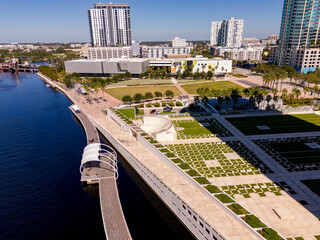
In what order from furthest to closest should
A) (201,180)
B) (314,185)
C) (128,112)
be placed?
(128,112), (314,185), (201,180)

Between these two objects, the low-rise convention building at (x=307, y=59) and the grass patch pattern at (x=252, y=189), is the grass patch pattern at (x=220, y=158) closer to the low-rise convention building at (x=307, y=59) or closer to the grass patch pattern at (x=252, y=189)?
the grass patch pattern at (x=252, y=189)

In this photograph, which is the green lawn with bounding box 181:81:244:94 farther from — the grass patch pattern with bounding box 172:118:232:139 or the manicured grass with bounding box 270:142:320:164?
the manicured grass with bounding box 270:142:320:164

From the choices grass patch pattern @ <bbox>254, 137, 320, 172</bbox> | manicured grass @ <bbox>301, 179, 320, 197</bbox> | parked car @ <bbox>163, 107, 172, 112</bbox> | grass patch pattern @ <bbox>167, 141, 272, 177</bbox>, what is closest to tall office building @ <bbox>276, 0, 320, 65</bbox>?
parked car @ <bbox>163, 107, 172, 112</bbox>

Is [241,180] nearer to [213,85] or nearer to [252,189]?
[252,189]

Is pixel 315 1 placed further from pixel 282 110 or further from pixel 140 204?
pixel 140 204

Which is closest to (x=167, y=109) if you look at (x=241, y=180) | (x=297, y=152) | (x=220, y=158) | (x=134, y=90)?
(x=220, y=158)

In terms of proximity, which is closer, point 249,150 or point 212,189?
point 212,189
